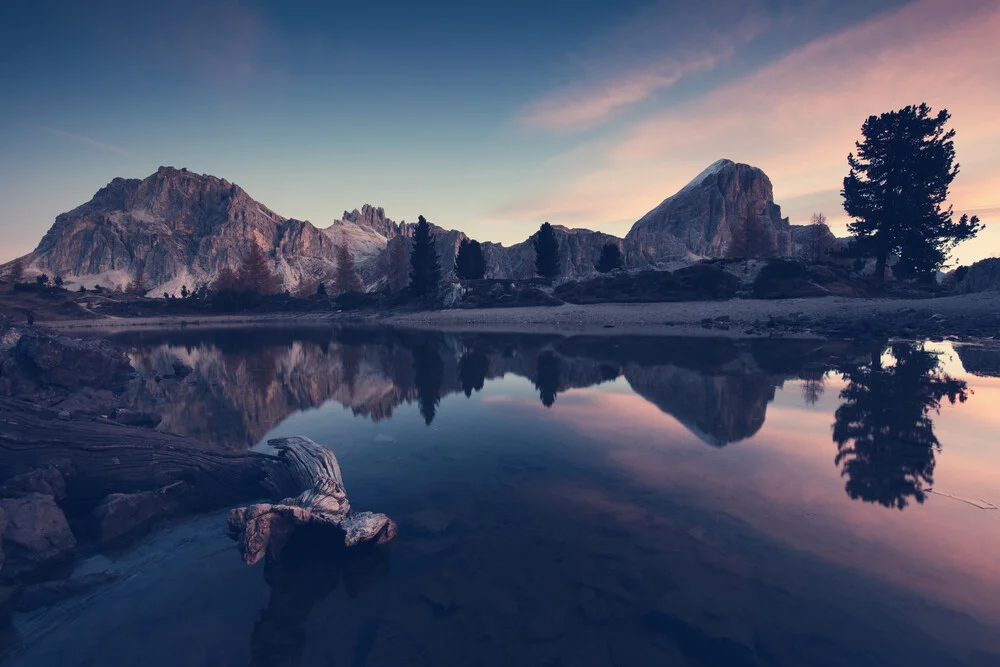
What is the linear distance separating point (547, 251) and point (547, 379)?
71317 mm

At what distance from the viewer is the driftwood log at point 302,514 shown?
5.64 meters

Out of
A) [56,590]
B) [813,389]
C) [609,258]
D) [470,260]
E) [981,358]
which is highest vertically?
[470,260]

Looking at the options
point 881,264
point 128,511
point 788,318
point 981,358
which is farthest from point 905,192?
point 128,511

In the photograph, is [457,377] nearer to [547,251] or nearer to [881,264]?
[881,264]

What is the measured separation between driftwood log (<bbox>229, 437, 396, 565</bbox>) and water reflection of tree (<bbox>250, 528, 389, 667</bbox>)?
8.7 inches

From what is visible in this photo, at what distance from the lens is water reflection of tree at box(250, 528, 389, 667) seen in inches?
171

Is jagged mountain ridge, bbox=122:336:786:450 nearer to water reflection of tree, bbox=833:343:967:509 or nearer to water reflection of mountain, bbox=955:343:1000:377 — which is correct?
water reflection of tree, bbox=833:343:967:509

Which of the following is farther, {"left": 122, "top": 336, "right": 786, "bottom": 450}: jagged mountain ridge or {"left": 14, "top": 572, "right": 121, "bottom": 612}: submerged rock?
{"left": 122, "top": 336, "right": 786, "bottom": 450}: jagged mountain ridge

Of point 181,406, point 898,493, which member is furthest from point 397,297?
point 898,493

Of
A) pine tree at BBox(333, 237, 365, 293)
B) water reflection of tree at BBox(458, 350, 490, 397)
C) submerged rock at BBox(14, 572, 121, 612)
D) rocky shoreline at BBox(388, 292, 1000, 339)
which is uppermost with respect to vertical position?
pine tree at BBox(333, 237, 365, 293)

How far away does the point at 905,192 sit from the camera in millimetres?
44750

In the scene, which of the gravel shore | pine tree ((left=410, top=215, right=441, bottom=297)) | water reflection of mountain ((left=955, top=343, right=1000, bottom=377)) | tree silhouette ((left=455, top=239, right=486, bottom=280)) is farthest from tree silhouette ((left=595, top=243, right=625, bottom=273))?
water reflection of mountain ((left=955, top=343, right=1000, bottom=377))

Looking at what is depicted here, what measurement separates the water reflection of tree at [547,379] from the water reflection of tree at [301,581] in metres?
8.74

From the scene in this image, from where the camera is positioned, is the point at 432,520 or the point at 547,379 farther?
the point at 547,379
